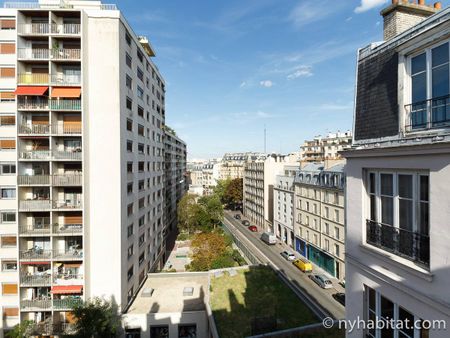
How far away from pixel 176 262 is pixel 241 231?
74.8 feet

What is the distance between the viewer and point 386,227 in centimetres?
627

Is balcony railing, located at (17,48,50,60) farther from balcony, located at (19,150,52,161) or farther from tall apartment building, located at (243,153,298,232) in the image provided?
tall apartment building, located at (243,153,298,232)

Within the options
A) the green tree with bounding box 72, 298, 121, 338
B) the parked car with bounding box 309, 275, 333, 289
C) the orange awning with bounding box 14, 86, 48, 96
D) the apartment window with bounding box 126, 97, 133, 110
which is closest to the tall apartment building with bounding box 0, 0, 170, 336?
the orange awning with bounding box 14, 86, 48, 96

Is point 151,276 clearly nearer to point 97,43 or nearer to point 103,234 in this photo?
point 103,234

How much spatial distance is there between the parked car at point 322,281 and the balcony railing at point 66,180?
3286cm

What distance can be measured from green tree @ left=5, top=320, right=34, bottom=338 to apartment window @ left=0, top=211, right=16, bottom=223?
30.3ft

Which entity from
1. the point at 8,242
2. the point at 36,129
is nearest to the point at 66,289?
the point at 8,242

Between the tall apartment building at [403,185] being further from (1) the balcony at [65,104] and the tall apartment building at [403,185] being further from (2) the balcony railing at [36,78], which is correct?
(2) the balcony railing at [36,78]

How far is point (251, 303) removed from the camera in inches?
876

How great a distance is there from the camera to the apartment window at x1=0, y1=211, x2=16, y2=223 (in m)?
23.5

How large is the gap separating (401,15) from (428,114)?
14.7 feet

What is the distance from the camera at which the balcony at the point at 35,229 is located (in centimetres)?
2348

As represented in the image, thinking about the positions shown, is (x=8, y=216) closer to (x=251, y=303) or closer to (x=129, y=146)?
(x=129, y=146)

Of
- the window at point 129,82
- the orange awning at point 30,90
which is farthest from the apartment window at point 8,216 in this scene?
the window at point 129,82
